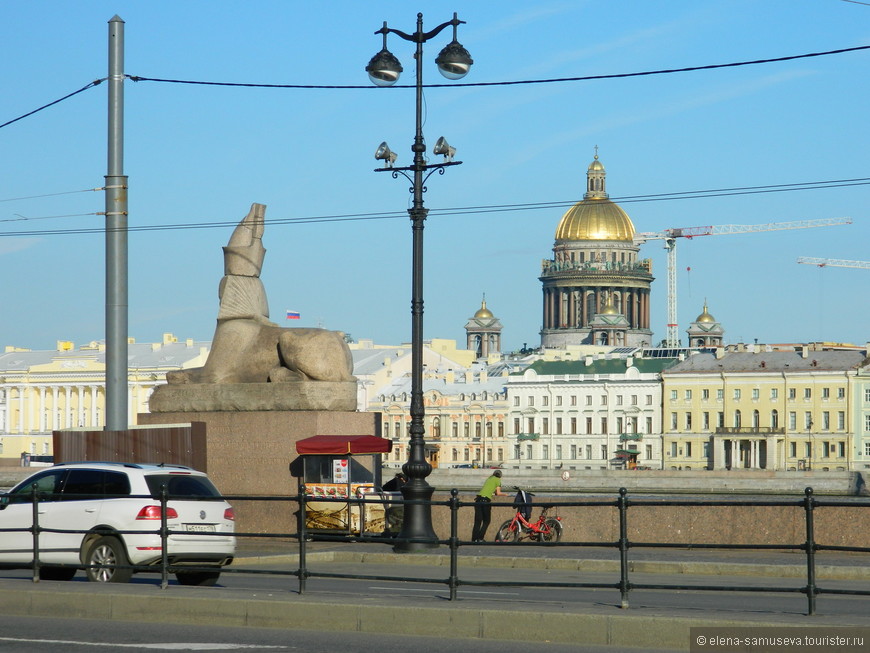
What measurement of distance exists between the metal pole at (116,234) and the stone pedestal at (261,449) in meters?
4.56

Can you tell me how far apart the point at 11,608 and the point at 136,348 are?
446 feet

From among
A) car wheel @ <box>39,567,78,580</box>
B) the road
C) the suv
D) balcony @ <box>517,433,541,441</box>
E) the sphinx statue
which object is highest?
the sphinx statue

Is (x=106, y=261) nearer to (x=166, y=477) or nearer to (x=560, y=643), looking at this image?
(x=166, y=477)

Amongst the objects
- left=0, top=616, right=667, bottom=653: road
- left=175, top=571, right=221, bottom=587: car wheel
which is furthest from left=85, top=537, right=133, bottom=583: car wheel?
left=0, top=616, right=667, bottom=653: road

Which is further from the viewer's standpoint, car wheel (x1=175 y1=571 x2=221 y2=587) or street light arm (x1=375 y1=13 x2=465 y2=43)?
street light arm (x1=375 y1=13 x2=465 y2=43)

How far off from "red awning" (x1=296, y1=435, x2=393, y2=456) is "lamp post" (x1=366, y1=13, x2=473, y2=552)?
2.06 meters

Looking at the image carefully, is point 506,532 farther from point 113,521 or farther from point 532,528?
point 113,521

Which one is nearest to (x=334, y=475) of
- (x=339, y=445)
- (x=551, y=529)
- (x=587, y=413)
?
(x=339, y=445)

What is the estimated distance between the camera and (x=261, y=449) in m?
26.3

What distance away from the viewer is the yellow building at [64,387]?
140125 mm

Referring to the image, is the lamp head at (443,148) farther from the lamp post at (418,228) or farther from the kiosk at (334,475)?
the kiosk at (334,475)

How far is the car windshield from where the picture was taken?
59.5 ft

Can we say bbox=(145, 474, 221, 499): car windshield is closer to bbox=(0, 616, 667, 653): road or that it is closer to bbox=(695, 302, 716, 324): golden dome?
bbox=(0, 616, 667, 653): road

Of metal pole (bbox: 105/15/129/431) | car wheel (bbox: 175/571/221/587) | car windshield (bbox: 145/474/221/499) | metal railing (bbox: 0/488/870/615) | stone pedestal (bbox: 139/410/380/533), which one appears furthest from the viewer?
stone pedestal (bbox: 139/410/380/533)
